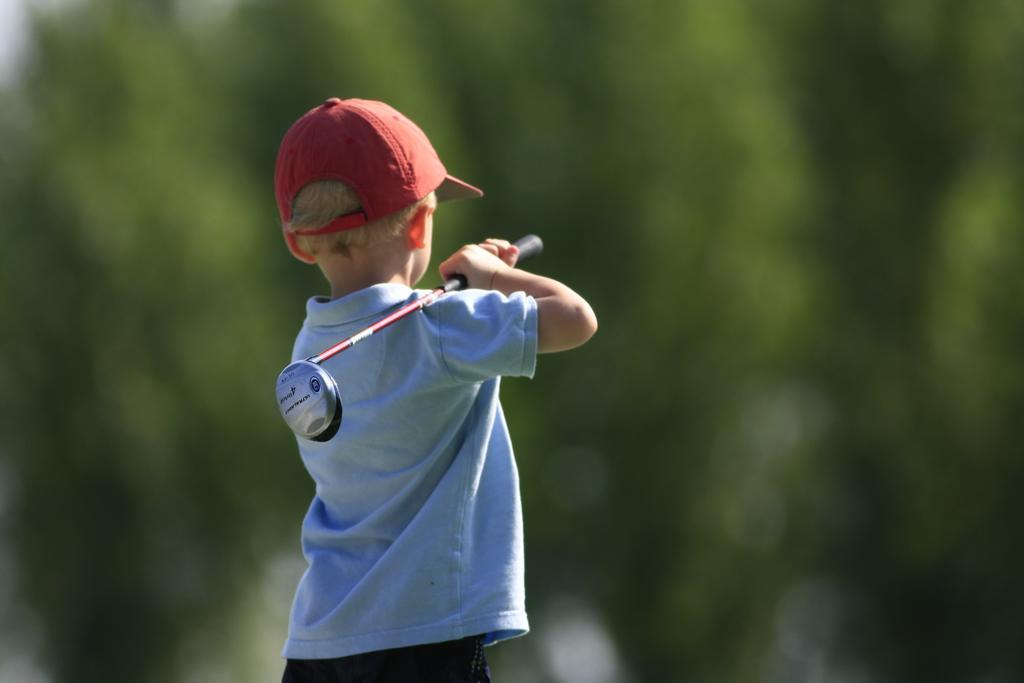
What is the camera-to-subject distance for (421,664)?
3.72m

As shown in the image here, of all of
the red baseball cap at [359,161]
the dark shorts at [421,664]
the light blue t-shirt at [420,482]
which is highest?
the red baseball cap at [359,161]

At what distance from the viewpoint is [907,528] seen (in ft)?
60.4

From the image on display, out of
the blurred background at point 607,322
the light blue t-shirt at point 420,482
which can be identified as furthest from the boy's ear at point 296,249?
the blurred background at point 607,322

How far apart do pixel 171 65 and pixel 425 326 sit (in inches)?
605

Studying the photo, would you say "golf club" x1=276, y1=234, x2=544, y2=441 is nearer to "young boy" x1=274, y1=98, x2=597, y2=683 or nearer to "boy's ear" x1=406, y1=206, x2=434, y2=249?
"young boy" x1=274, y1=98, x2=597, y2=683

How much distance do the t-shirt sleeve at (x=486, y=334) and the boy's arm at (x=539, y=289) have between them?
39mm

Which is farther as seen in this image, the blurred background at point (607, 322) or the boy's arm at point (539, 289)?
the blurred background at point (607, 322)

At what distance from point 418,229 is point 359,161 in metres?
0.21

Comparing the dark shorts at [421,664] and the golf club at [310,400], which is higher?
the golf club at [310,400]

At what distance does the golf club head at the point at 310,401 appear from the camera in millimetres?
3400

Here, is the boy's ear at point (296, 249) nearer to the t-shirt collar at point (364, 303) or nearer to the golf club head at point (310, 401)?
the t-shirt collar at point (364, 303)

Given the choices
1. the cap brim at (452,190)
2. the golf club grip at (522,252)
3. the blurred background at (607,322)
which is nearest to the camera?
the golf club grip at (522,252)

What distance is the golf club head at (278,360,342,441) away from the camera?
134 inches

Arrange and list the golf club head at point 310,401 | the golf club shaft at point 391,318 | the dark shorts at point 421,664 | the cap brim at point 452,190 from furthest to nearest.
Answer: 1. the cap brim at point 452,190
2. the dark shorts at point 421,664
3. the golf club shaft at point 391,318
4. the golf club head at point 310,401
